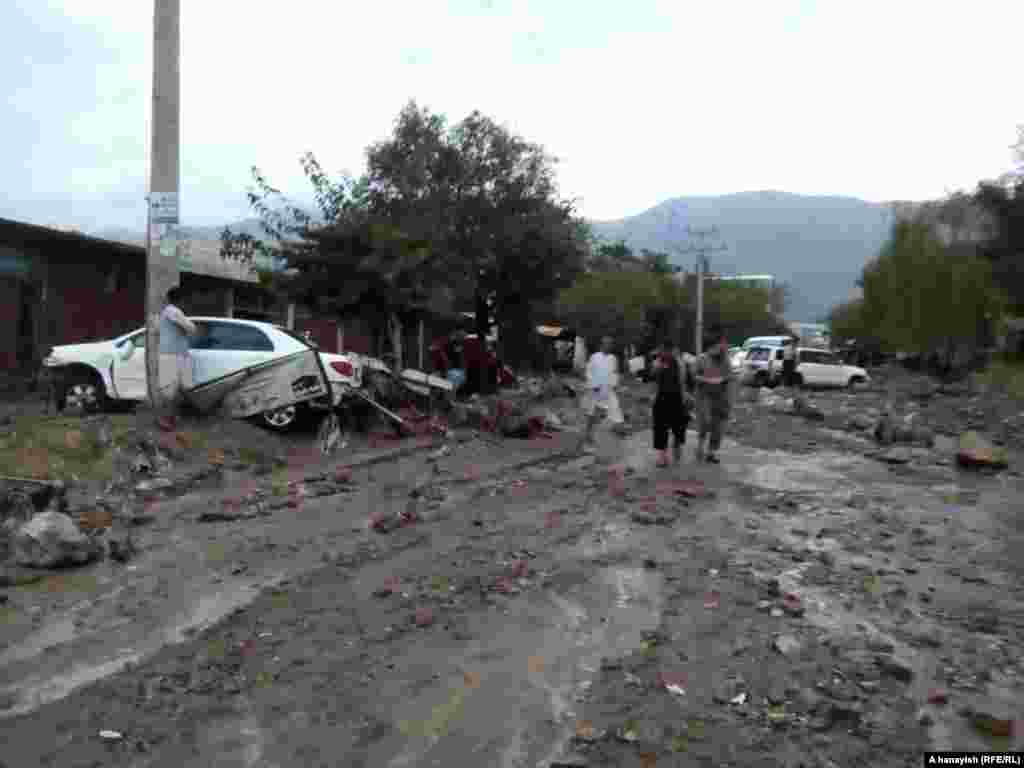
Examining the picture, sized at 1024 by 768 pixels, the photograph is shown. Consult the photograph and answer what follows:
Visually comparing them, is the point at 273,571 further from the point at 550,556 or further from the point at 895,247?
the point at 895,247

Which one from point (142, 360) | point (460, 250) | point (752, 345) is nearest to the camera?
point (142, 360)

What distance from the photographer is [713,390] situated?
39.1 ft

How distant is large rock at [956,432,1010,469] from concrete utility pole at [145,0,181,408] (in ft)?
34.9

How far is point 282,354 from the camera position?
43.3 feet

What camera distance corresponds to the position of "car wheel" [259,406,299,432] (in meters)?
12.8

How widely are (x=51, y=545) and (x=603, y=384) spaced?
7985 millimetres

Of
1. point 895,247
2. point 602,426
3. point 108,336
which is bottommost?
point 602,426

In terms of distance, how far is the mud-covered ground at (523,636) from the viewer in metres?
4.00

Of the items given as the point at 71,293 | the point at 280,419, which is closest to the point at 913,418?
the point at 280,419

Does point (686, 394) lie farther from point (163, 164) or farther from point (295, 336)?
point (163, 164)

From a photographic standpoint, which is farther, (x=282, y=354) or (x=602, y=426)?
(x=602, y=426)

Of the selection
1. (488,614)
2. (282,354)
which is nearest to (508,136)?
(282,354)

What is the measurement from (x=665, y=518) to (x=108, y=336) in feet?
49.6

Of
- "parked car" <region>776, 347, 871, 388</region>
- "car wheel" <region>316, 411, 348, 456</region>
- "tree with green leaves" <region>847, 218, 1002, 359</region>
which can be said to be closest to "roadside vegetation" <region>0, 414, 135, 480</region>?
"car wheel" <region>316, 411, 348, 456</region>
